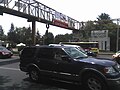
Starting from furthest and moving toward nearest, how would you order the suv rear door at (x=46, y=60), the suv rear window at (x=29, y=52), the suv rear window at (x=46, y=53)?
the suv rear window at (x=29, y=52) → the suv rear window at (x=46, y=53) → the suv rear door at (x=46, y=60)

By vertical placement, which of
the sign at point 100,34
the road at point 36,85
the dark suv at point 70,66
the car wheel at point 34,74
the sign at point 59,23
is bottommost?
the road at point 36,85

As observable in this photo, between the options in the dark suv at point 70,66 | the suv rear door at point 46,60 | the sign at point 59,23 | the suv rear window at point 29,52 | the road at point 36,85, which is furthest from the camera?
the sign at point 59,23

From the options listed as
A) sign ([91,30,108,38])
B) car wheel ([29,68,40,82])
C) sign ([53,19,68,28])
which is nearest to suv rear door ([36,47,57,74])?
car wheel ([29,68,40,82])

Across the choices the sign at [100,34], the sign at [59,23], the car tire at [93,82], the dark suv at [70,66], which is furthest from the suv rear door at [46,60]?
the sign at [100,34]

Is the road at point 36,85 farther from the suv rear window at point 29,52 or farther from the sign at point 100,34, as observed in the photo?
the sign at point 100,34

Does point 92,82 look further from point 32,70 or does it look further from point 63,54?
point 32,70

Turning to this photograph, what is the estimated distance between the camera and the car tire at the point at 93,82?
28.7 ft

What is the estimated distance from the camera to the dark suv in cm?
873

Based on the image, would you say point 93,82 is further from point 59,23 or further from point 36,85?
point 59,23

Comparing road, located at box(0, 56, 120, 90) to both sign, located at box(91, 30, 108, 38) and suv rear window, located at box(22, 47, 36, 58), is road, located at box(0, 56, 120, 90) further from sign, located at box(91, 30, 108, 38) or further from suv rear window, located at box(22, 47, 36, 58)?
sign, located at box(91, 30, 108, 38)

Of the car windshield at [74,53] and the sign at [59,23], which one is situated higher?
the sign at [59,23]

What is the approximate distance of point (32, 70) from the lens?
459 inches

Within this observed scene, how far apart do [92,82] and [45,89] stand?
197 cm

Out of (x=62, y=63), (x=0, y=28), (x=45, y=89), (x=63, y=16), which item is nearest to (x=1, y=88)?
(x=45, y=89)
